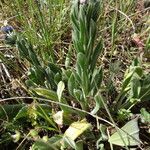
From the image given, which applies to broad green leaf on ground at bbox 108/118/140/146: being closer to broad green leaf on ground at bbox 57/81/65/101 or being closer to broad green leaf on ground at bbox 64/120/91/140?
broad green leaf on ground at bbox 64/120/91/140

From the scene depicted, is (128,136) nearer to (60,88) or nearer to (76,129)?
(76,129)

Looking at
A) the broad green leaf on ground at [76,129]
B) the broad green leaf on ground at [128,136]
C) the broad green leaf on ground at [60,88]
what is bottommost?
the broad green leaf on ground at [128,136]

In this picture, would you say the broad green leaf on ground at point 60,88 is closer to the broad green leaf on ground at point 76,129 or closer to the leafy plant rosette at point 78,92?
the leafy plant rosette at point 78,92

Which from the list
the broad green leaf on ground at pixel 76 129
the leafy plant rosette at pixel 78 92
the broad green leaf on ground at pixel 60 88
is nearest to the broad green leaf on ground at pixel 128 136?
the leafy plant rosette at pixel 78 92

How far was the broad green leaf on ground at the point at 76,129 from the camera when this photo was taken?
1.53 m

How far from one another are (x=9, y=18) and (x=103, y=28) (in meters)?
0.50

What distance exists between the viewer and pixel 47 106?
64.4 inches

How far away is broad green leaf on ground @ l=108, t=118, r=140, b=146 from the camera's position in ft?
4.87

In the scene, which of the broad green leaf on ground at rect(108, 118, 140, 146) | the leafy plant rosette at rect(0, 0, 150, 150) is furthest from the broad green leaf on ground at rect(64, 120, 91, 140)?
the broad green leaf on ground at rect(108, 118, 140, 146)

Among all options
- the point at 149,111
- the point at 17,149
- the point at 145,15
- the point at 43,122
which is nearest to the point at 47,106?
the point at 43,122

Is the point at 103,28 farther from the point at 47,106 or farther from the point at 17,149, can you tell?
the point at 17,149

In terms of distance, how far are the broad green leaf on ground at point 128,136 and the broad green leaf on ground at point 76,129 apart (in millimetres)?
116

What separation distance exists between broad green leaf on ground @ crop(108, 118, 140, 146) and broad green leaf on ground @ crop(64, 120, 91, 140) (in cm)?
12

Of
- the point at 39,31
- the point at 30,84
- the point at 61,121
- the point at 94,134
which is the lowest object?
the point at 94,134
